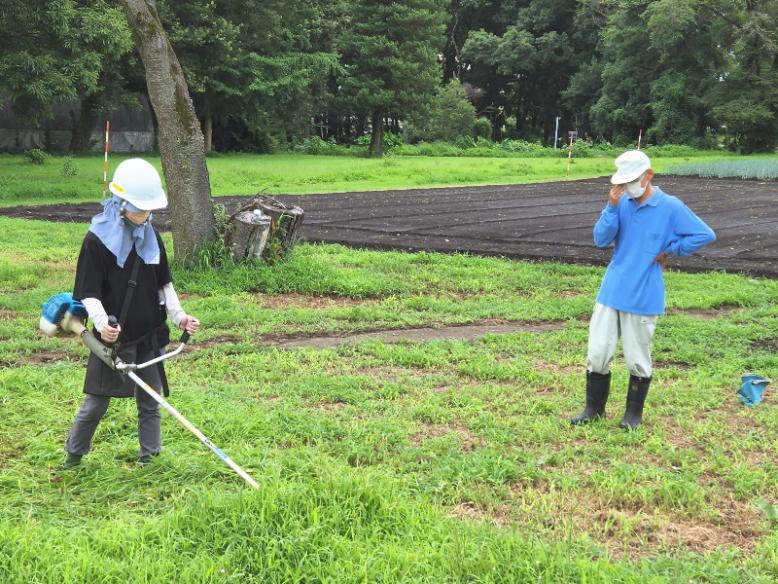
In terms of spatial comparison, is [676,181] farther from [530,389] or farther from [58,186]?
[530,389]

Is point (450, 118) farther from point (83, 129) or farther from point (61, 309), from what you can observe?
point (61, 309)

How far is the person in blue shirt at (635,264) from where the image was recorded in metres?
5.43

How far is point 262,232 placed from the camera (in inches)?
408

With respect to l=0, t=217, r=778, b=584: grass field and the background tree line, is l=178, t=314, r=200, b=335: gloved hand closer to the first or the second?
l=0, t=217, r=778, b=584: grass field

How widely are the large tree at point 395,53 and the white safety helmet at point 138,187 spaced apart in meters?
36.7

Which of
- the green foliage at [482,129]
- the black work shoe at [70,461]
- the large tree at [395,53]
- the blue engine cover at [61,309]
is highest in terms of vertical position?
the large tree at [395,53]

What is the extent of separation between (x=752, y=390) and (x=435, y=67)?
37.5 m

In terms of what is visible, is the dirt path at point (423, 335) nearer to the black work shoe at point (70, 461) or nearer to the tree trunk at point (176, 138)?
the black work shoe at point (70, 461)

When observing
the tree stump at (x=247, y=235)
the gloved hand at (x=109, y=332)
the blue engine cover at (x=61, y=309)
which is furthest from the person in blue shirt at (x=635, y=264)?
the tree stump at (x=247, y=235)

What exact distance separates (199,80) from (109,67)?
542cm

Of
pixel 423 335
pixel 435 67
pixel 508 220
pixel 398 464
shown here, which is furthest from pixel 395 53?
pixel 398 464

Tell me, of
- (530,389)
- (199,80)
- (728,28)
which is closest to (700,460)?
(530,389)

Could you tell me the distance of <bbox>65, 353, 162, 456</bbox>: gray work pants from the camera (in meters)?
4.55

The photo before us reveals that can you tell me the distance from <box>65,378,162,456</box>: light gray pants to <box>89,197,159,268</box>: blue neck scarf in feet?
2.43
